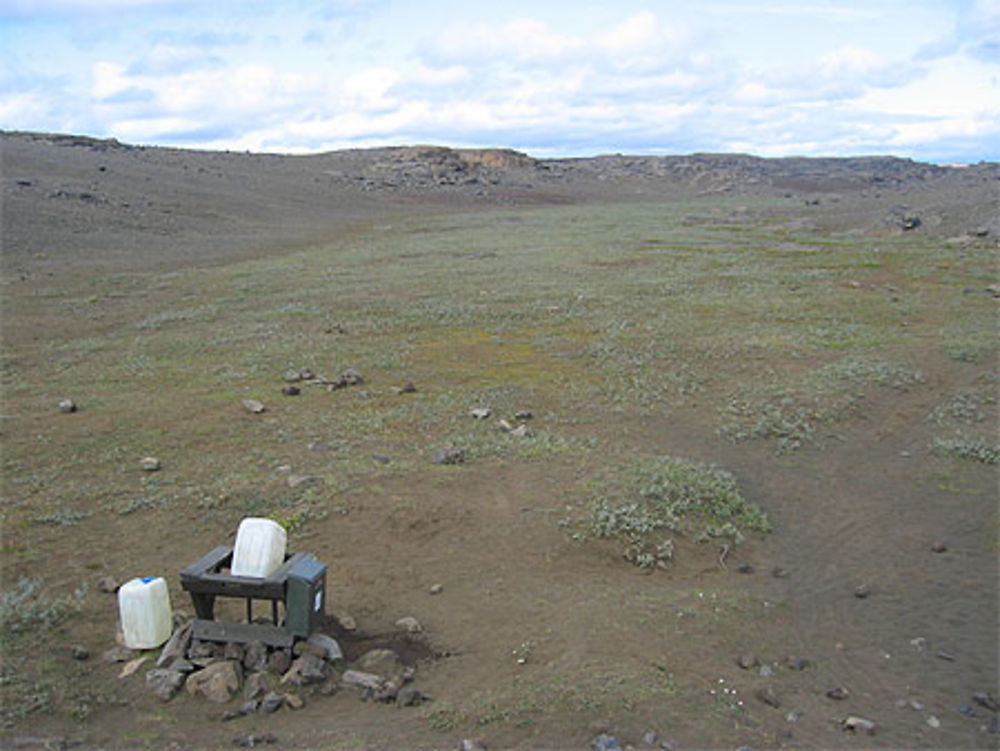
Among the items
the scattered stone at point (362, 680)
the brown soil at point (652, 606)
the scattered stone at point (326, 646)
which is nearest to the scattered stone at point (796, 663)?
the brown soil at point (652, 606)

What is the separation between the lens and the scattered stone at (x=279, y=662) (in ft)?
17.5

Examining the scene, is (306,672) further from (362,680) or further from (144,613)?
(144,613)

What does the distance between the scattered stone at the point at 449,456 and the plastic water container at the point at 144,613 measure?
3.72m

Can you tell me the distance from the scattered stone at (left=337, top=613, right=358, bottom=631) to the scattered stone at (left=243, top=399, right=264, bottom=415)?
5224 millimetres

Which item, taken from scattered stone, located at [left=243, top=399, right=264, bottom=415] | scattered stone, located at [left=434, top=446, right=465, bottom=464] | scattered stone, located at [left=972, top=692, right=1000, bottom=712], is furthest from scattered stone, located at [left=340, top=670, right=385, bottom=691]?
scattered stone, located at [left=243, top=399, right=264, bottom=415]

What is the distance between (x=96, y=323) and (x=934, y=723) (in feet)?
53.1

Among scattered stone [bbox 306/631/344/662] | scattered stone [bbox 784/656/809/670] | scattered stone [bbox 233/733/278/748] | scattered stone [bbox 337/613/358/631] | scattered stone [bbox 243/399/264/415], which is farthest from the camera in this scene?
scattered stone [bbox 243/399/264/415]

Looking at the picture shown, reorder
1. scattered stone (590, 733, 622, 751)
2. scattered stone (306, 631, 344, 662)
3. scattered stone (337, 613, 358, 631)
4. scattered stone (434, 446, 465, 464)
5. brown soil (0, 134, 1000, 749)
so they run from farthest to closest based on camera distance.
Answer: scattered stone (434, 446, 465, 464) → scattered stone (337, 613, 358, 631) → scattered stone (306, 631, 344, 662) → brown soil (0, 134, 1000, 749) → scattered stone (590, 733, 622, 751)

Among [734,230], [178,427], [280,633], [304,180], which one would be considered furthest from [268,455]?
[304,180]

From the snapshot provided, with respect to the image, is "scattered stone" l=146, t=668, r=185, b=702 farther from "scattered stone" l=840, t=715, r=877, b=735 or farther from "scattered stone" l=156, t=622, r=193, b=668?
"scattered stone" l=840, t=715, r=877, b=735

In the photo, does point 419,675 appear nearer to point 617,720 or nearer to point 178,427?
point 617,720

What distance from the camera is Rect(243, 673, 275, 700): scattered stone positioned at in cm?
512

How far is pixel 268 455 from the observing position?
9266 mm

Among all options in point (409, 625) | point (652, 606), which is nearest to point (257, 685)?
point (409, 625)
